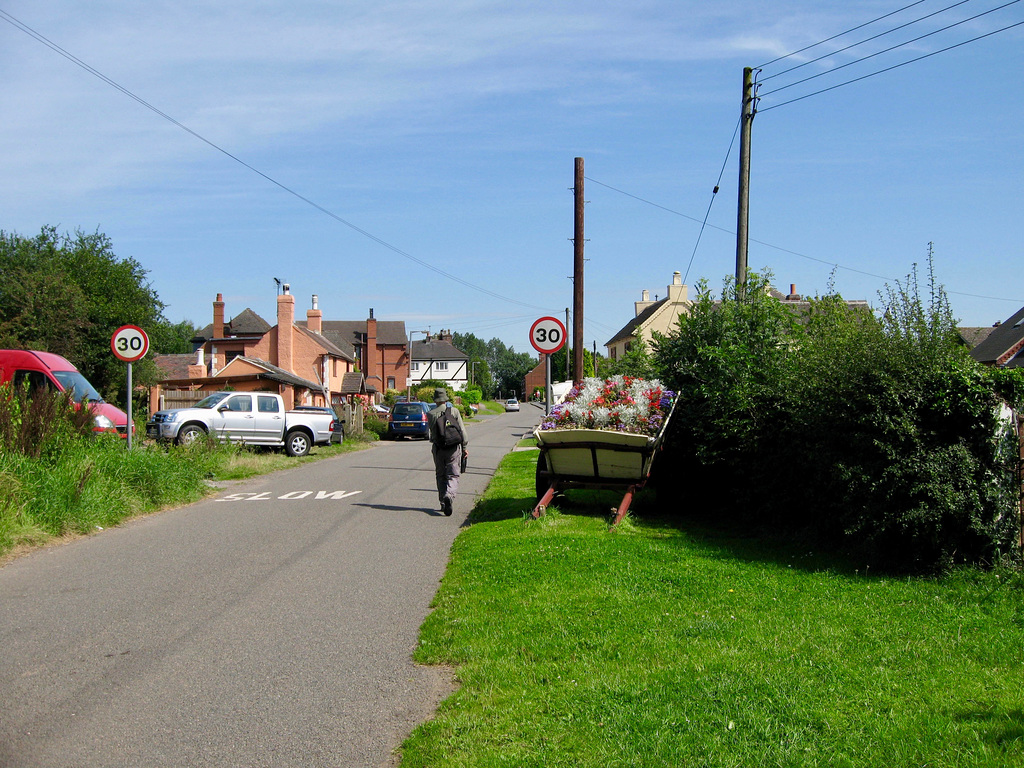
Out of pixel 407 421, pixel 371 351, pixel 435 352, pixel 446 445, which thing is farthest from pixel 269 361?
pixel 435 352

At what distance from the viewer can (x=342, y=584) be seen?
8.04m

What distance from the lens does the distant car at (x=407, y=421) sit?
3809 cm

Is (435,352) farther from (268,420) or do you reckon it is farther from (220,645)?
(220,645)

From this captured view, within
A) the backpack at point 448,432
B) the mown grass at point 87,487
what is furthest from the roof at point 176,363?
the backpack at point 448,432

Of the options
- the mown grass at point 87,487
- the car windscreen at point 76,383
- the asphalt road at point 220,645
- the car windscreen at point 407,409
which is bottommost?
the asphalt road at point 220,645

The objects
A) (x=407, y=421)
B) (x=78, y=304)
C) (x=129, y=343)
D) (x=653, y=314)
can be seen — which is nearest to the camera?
(x=129, y=343)

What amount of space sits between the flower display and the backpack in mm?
1872

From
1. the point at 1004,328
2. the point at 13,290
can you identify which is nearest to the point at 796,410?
the point at 13,290

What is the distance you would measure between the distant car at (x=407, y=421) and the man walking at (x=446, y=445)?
25304 millimetres

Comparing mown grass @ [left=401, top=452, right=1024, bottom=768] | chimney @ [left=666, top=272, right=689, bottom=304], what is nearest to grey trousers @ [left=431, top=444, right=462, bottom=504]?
mown grass @ [left=401, top=452, right=1024, bottom=768]

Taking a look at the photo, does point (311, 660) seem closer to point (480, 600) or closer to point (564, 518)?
point (480, 600)

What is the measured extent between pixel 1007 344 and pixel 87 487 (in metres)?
44.7

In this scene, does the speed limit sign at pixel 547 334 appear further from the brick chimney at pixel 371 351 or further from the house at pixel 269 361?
the brick chimney at pixel 371 351

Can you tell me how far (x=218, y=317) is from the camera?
63.4 meters
